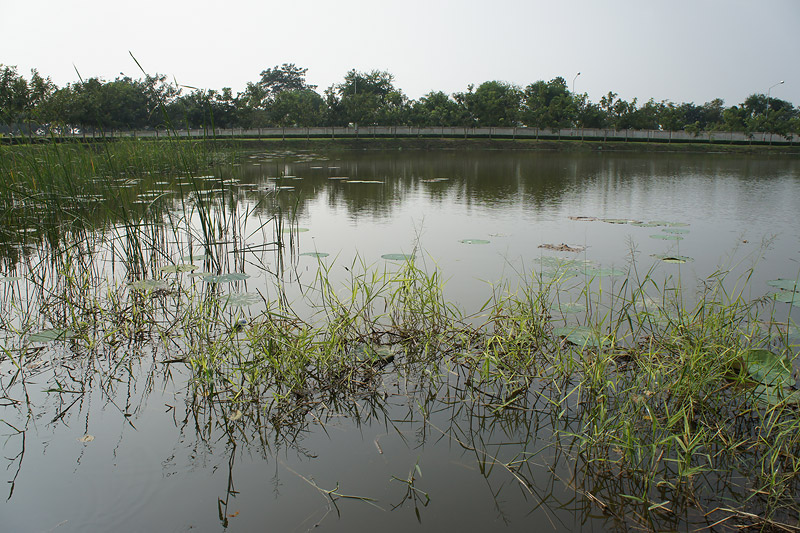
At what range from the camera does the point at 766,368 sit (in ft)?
6.17

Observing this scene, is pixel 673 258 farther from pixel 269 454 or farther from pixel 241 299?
pixel 269 454

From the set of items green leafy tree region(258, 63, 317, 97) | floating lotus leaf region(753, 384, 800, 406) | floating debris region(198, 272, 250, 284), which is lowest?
floating lotus leaf region(753, 384, 800, 406)

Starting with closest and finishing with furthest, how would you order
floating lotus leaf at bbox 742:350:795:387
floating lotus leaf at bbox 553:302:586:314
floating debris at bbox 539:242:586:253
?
floating lotus leaf at bbox 742:350:795:387 → floating lotus leaf at bbox 553:302:586:314 → floating debris at bbox 539:242:586:253

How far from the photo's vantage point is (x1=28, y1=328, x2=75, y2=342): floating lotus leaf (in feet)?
7.42

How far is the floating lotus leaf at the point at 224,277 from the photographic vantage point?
313 cm

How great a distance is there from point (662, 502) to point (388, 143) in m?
29.8

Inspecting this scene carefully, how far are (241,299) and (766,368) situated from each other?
2.40 meters

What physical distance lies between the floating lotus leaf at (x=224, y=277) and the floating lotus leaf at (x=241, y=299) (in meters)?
0.26

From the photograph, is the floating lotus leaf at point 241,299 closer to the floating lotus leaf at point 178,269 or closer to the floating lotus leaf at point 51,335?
the floating lotus leaf at point 178,269

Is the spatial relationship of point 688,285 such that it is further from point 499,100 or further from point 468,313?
point 499,100

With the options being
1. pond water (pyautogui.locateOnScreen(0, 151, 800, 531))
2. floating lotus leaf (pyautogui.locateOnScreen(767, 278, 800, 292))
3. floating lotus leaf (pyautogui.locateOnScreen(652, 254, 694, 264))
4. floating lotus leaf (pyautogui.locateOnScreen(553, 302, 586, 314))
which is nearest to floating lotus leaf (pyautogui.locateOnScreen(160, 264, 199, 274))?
pond water (pyautogui.locateOnScreen(0, 151, 800, 531))

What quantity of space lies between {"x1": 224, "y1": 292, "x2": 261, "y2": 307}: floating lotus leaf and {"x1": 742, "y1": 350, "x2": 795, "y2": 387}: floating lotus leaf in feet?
7.35

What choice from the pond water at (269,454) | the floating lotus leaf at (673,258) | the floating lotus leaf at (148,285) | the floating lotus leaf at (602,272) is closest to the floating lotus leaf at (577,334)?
the pond water at (269,454)

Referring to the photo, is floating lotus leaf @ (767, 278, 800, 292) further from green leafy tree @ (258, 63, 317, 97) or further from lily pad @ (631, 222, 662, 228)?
green leafy tree @ (258, 63, 317, 97)
